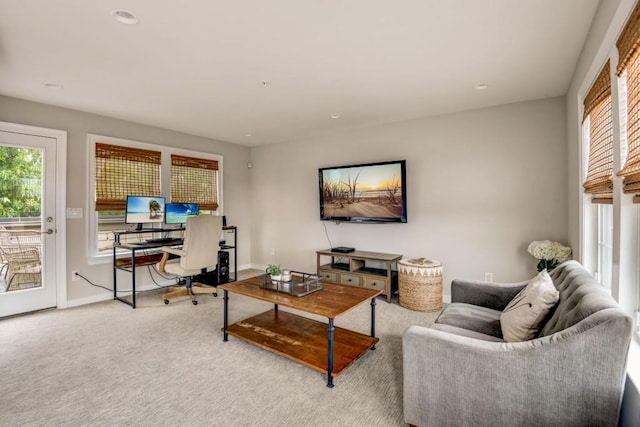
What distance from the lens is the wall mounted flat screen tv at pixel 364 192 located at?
13.7ft

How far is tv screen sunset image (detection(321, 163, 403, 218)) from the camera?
13.8ft

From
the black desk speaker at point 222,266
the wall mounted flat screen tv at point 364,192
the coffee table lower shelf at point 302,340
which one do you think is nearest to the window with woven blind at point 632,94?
the coffee table lower shelf at point 302,340

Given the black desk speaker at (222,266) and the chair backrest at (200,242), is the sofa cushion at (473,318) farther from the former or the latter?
the black desk speaker at (222,266)

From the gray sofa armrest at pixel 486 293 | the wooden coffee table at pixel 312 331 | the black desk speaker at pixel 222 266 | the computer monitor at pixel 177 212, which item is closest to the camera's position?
the wooden coffee table at pixel 312 331

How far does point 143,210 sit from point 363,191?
2.93m

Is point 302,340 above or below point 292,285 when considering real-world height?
below

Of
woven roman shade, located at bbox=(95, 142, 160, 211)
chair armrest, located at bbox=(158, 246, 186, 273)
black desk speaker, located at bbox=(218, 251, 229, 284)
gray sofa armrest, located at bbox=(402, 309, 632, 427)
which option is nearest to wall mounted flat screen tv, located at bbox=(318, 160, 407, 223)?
black desk speaker, located at bbox=(218, 251, 229, 284)

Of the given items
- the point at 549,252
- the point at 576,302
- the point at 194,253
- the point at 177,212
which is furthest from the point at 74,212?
the point at 549,252

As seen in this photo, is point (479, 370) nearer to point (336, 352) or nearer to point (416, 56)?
point (336, 352)

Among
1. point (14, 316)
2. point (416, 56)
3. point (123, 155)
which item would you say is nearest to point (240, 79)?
point (416, 56)

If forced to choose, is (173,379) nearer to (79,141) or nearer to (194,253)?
(194,253)

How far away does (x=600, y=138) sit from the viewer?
209 centimetres

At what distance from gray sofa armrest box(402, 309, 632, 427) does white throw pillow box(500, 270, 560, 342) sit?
324 millimetres

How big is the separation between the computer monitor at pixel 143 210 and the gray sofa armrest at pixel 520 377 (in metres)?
3.72
